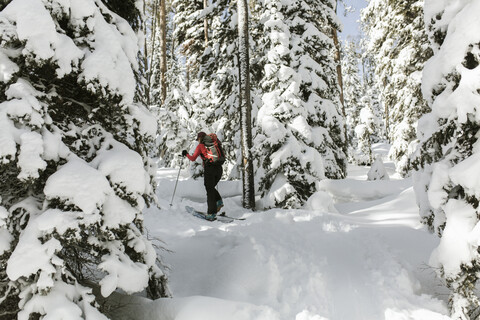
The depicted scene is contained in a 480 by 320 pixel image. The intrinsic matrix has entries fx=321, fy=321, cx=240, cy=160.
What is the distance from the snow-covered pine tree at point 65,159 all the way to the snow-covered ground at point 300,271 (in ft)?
3.25

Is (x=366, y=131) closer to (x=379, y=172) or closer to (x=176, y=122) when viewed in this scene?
(x=379, y=172)

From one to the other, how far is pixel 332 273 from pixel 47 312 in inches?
154

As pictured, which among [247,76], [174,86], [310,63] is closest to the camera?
[247,76]

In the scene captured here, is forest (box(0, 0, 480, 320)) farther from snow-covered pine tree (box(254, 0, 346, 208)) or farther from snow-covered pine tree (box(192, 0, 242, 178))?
snow-covered pine tree (box(192, 0, 242, 178))

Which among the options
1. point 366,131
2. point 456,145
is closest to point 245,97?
point 456,145

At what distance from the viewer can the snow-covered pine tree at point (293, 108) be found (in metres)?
10.9

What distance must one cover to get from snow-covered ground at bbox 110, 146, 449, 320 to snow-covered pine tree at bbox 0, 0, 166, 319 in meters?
0.99

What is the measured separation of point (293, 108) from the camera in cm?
1117

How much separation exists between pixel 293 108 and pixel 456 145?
24.1 feet

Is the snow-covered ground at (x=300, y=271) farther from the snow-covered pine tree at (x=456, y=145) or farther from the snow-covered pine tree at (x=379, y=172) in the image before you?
the snow-covered pine tree at (x=379, y=172)

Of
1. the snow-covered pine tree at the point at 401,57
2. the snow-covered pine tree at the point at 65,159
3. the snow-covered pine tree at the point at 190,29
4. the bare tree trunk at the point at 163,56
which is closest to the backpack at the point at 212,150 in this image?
the snow-covered pine tree at the point at 65,159

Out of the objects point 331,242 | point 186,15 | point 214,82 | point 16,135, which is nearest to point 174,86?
point 186,15

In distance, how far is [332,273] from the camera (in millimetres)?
5082

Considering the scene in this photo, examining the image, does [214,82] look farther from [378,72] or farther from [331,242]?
[331,242]
